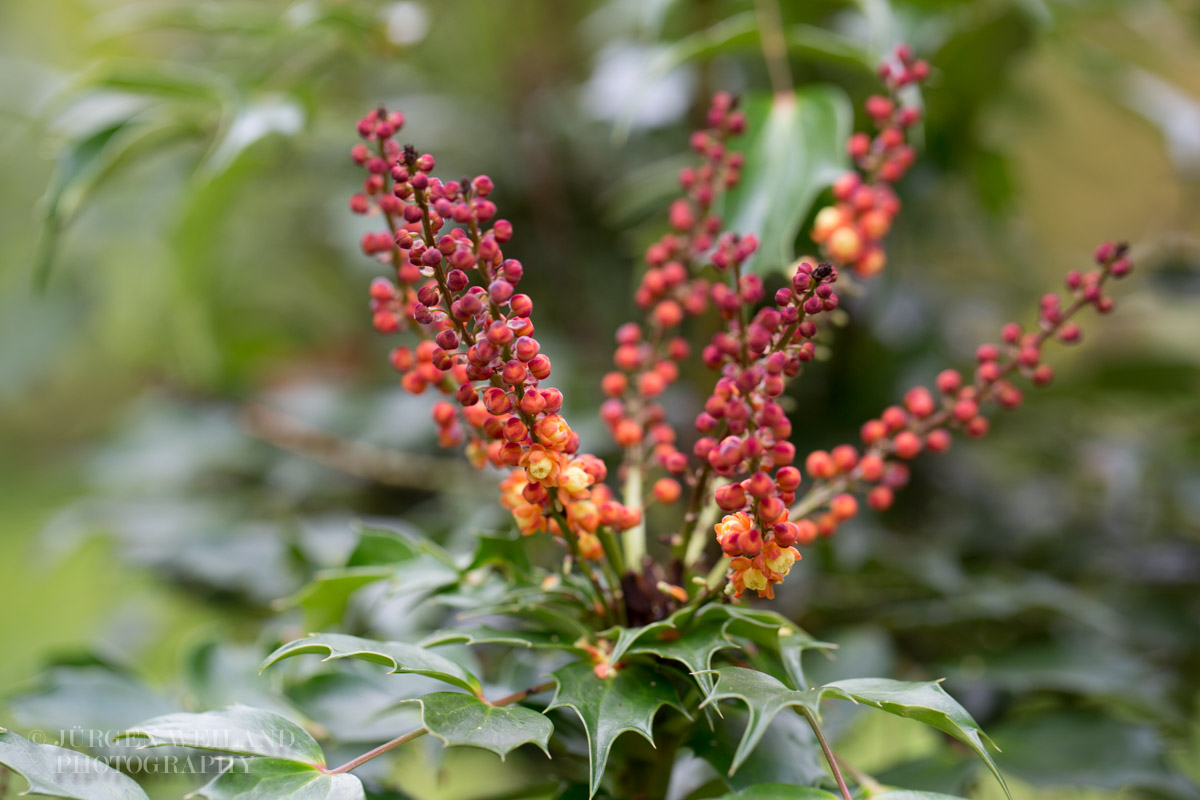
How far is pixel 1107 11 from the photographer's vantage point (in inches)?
30.4

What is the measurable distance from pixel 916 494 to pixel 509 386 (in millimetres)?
622

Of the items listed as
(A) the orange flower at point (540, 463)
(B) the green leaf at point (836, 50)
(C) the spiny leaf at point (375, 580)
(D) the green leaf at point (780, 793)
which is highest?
(B) the green leaf at point (836, 50)

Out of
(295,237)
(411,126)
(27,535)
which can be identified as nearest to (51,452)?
(27,535)

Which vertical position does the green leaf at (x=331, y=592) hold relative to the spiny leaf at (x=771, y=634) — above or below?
above

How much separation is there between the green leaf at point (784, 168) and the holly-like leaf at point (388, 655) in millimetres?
215

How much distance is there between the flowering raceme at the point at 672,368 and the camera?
0.26m

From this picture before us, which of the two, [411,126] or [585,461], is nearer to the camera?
[585,461]

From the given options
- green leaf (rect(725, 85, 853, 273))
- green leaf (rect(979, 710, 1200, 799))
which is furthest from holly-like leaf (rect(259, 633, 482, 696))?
green leaf (rect(979, 710, 1200, 799))

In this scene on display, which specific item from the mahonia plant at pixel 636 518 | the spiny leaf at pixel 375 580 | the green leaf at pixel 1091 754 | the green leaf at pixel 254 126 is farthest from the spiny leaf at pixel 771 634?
the green leaf at pixel 254 126

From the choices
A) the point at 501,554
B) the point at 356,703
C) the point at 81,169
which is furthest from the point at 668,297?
the point at 81,169

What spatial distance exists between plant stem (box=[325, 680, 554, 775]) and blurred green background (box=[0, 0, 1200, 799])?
0.12 metres

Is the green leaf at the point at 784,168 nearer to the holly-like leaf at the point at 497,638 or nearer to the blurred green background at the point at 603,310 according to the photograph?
the blurred green background at the point at 603,310

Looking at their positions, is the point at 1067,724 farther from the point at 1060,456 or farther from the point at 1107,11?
the point at 1107,11

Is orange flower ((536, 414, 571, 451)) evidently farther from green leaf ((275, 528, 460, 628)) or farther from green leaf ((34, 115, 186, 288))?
green leaf ((34, 115, 186, 288))
